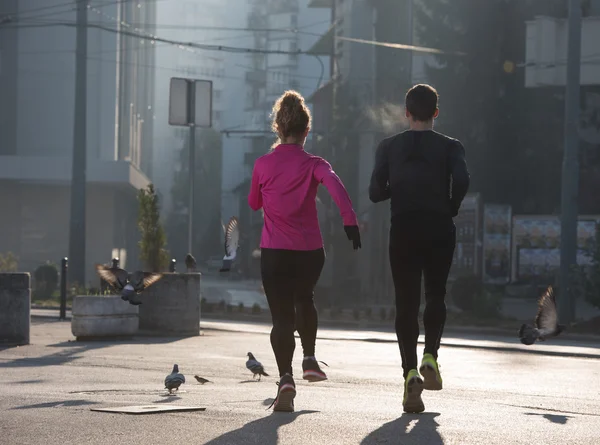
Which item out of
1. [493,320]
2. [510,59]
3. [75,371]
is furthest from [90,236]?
[75,371]

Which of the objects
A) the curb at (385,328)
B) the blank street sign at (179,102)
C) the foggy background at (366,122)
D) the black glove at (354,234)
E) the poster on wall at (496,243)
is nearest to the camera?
the black glove at (354,234)

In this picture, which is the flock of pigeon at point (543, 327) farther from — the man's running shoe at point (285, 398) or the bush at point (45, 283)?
the bush at point (45, 283)

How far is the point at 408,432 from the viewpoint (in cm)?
719

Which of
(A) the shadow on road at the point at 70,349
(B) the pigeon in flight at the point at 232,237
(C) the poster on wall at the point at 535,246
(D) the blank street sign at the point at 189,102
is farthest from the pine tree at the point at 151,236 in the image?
(C) the poster on wall at the point at 535,246

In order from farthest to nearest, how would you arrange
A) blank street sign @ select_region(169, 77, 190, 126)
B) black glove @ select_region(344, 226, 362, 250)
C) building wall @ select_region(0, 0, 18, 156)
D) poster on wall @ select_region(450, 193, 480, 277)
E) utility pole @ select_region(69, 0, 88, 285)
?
building wall @ select_region(0, 0, 18, 156) < poster on wall @ select_region(450, 193, 480, 277) < utility pole @ select_region(69, 0, 88, 285) < blank street sign @ select_region(169, 77, 190, 126) < black glove @ select_region(344, 226, 362, 250)

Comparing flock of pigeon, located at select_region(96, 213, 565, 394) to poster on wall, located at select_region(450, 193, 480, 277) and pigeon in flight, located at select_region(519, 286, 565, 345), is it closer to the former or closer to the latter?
pigeon in flight, located at select_region(519, 286, 565, 345)

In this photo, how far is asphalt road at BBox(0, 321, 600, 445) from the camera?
23.3 feet

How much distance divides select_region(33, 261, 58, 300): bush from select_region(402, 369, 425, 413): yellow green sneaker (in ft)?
98.5

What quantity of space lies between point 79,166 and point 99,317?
1961 cm

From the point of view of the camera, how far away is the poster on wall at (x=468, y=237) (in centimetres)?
4078

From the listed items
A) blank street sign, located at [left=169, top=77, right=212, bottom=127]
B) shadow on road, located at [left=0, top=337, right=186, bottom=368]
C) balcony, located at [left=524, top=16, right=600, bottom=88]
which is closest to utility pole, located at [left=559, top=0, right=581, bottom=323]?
balcony, located at [left=524, top=16, right=600, bottom=88]

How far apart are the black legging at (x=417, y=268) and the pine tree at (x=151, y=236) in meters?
14.1

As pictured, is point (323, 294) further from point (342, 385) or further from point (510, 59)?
point (342, 385)

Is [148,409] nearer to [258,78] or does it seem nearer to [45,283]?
[45,283]
